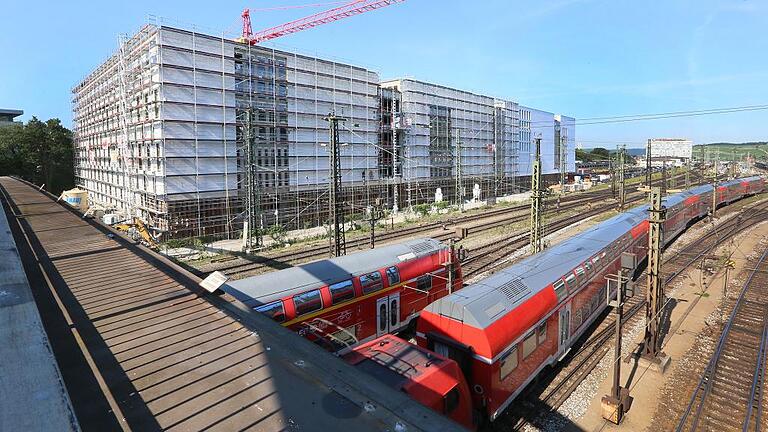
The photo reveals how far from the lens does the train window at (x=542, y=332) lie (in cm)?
1061

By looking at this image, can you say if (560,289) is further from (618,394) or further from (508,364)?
(508,364)

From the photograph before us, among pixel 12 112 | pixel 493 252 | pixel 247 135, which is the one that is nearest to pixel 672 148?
pixel 493 252

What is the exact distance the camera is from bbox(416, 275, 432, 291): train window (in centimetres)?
1432

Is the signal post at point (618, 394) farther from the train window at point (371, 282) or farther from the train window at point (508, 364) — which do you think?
the train window at point (371, 282)

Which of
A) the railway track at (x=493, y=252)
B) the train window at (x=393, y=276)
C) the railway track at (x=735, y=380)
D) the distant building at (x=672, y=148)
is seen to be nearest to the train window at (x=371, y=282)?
the train window at (x=393, y=276)

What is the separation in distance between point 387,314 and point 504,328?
15.3 feet

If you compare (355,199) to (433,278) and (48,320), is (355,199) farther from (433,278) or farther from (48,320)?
(48,320)

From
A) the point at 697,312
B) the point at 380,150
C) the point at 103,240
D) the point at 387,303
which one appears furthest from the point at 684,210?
the point at 103,240

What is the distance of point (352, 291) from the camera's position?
39.0 feet

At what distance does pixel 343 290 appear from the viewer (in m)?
11.7

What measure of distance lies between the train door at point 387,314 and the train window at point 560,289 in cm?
476

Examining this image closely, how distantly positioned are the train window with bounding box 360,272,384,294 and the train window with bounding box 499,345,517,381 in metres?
4.47

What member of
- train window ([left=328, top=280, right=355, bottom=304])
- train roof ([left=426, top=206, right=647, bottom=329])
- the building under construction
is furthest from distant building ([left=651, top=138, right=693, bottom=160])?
train window ([left=328, top=280, right=355, bottom=304])

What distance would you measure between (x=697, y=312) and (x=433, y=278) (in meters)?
10.8
